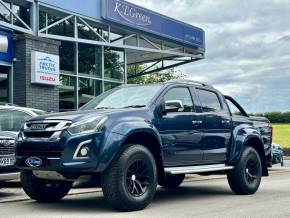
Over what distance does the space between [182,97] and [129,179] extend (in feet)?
6.71

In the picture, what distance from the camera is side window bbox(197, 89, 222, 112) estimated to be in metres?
9.03

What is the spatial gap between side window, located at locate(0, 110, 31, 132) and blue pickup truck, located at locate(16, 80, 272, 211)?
5.67ft

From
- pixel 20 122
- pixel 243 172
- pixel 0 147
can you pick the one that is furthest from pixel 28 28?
pixel 243 172

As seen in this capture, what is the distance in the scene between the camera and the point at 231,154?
9.10m

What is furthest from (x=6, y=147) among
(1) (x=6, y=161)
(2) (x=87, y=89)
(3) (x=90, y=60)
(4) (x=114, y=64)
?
(4) (x=114, y=64)

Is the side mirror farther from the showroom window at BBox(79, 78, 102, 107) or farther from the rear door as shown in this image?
the showroom window at BBox(79, 78, 102, 107)

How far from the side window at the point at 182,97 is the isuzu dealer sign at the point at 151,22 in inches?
445

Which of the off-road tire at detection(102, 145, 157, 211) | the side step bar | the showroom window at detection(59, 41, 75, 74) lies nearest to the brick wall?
the showroom window at detection(59, 41, 75, 74)

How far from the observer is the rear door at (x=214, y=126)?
8672 mm

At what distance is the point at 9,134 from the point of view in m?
9.02

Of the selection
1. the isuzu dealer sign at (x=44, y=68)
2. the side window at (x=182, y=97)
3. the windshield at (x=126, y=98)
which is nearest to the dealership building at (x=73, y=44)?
the isuzu dealer sign at (x=44, y=68)

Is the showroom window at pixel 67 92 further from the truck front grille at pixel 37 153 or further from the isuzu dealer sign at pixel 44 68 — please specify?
the truck front grille at pixel 37 153

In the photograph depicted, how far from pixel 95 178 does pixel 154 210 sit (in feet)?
2.98

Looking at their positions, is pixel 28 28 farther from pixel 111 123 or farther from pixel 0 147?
pixel 111 123
